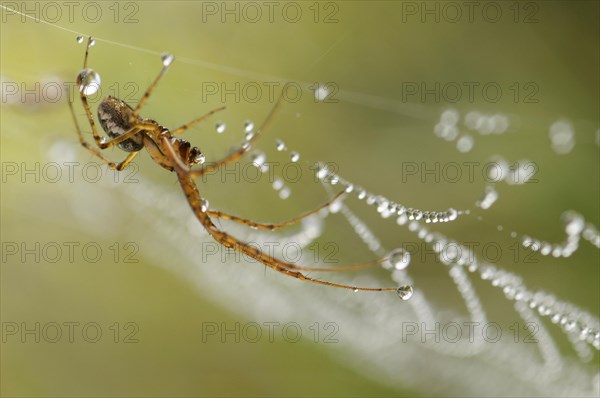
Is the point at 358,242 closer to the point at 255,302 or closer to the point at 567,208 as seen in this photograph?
the point at 255,302

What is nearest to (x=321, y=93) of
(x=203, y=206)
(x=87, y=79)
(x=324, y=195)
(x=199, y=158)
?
(x=324, y=195)

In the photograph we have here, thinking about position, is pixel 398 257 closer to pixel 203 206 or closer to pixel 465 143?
pixel 203 206

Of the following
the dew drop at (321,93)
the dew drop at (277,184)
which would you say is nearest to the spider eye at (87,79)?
the dew drop at (277,184)

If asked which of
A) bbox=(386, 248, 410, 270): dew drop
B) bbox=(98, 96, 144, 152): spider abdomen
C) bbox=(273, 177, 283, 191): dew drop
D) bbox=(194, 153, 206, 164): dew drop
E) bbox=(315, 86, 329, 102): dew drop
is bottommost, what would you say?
Result: bbox=(386, 248, 410, 270): dew drop

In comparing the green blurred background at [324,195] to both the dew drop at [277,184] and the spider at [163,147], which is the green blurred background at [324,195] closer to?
the dew drop at [277,184]

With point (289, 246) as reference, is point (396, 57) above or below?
above

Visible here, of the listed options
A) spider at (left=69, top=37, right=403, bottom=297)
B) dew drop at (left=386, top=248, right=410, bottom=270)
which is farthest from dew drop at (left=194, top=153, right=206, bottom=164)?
dew drop at (left=386, top=248, right=410, bottom=270)

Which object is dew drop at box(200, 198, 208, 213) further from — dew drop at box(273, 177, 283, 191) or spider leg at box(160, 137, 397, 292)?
dew drop at box(273, 177, 283, 191)

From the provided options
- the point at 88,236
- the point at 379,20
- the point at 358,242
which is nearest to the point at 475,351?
the point at 358,242
